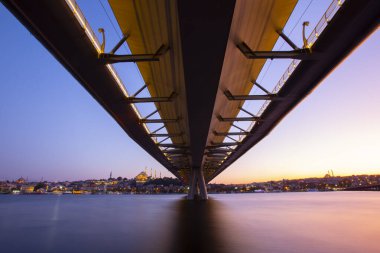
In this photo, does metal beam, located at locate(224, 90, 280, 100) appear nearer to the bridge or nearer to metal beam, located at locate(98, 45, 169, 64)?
the bridge

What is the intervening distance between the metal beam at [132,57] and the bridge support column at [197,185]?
41719mm

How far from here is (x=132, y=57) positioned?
11.1m

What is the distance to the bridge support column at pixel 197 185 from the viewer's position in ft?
170

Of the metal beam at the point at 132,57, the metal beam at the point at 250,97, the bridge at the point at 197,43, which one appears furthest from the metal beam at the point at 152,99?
the metal beam at the point at 132,57

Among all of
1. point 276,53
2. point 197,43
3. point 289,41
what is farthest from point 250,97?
point 197,43

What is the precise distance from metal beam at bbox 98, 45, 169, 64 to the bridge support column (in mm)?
41719

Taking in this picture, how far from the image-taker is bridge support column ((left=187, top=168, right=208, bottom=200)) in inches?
2040

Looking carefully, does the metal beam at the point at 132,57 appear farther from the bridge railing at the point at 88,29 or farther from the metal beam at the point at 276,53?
the metal beam at the point at 276,53

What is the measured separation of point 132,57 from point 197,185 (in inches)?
1908

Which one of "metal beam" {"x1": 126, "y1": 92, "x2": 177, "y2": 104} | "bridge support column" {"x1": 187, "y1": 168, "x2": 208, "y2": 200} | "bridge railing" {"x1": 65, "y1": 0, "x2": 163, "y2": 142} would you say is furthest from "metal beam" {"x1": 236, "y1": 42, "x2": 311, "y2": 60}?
"bridge support column" {"x1": 187, "y1": 168, "x2": 208, "y2": 200}

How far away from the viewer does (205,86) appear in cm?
1293

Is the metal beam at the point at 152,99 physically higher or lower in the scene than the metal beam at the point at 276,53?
higher

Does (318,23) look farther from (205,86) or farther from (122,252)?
(122,252)

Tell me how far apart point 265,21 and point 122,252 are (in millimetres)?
10482
